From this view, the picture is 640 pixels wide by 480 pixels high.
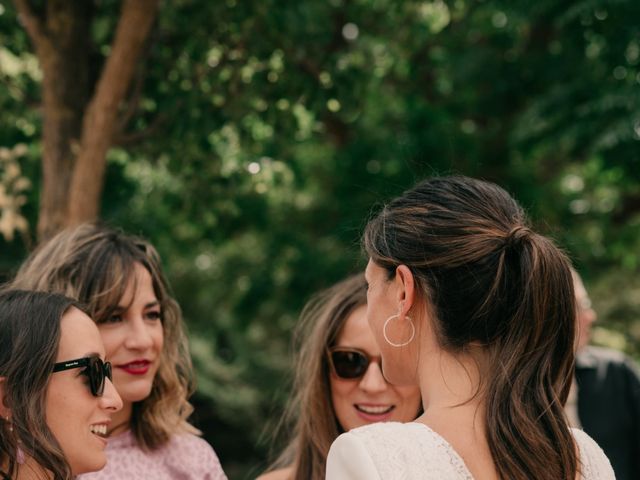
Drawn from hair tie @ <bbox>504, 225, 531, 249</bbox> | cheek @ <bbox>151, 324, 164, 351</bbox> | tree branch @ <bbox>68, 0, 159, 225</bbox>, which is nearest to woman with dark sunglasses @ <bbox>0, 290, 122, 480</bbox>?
cheek @ <bbox>151, 324, 164, 351</bbox>

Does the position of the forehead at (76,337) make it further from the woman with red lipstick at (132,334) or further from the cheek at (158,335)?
the cheek at (158,335)

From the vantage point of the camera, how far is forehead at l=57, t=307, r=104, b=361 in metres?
2.68

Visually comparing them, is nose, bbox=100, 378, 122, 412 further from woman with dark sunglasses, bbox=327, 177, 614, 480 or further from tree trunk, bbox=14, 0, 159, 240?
tree trunk, bbox=14, 0, 159, 240

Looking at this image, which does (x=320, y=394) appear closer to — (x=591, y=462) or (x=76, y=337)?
(x=76, y=337)

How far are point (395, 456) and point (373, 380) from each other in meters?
1.44

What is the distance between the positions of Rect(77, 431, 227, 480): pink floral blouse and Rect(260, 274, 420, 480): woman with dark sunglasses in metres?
0.29

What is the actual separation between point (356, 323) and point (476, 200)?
1.37 meters

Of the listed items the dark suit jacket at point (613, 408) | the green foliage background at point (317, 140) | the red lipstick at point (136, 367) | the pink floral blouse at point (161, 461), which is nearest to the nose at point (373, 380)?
the green foliage background at point (317, 140)

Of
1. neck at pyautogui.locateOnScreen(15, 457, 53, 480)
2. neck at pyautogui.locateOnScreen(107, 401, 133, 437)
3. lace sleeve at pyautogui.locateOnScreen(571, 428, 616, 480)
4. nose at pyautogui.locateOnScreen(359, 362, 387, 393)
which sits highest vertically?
lace sleeve at pyautogui.locateOnScreen(571, 428, 616, 480)

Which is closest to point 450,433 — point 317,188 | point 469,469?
point 469,469

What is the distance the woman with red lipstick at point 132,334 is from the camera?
3279 mm

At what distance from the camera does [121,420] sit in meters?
3.42

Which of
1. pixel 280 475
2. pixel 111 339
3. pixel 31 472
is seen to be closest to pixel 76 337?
pixel 31 472

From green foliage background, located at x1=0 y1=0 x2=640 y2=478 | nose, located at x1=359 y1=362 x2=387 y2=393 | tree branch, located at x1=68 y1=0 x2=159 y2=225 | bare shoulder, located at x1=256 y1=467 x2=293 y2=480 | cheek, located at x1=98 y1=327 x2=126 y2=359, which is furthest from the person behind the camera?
green foliage background, located at x1=0 y1=0 x2=640 y2=478
